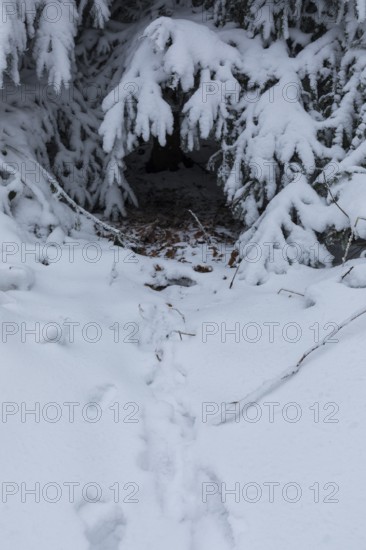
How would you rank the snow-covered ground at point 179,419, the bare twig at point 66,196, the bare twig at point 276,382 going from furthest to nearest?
the bare twig at point 66,196 → the bare twig at point 276,382 → the snow-covered ground at point 179,419

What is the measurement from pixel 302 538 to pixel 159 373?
160 cm

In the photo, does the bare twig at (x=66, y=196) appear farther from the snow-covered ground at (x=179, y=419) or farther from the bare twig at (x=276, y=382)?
the bare twig at (x=276, y=382)

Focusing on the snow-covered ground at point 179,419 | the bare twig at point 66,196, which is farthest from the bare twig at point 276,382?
the bare twig at point 66,196

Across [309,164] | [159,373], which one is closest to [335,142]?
[309,164]

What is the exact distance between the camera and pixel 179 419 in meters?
2.98

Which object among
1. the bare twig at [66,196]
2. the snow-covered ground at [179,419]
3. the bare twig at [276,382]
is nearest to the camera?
the snow-covered ground at [179,419]

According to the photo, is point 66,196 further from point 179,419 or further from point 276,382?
point 276,382

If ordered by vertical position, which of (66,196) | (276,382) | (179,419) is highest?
(66,196)

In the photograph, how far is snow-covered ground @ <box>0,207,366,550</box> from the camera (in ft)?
7.11

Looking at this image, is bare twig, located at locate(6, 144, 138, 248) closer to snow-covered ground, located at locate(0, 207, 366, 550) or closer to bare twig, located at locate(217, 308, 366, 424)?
snow-covered ground, located at locate(0, 207, 366, 550)

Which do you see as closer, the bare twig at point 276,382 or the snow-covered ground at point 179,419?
the snow-covered ground at point 179,419

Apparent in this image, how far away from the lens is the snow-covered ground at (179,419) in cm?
217

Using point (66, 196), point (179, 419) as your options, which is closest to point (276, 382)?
point (179, 419)

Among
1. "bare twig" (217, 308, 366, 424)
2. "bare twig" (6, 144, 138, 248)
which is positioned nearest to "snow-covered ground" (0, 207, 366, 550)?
"bare twig" (217, 308, 366, 424)
